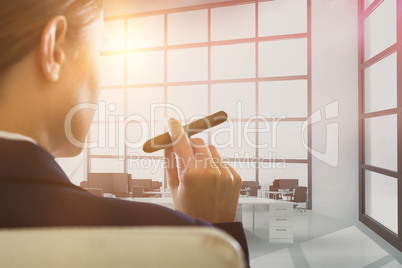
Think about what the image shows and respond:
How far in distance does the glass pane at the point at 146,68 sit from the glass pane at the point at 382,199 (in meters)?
5.79

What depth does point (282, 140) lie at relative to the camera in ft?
27.8

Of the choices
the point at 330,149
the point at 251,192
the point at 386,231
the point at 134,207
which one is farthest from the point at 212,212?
the point at 330,149

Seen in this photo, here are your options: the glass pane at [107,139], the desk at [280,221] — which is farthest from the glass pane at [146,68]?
the desk at [280,221]

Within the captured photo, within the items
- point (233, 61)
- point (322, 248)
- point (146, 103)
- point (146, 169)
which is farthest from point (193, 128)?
point (146, 169)

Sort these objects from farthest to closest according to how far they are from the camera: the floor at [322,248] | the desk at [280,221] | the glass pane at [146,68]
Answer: the glass pane at [146,68] → the desk at [280,221] → the floor at [322,248]

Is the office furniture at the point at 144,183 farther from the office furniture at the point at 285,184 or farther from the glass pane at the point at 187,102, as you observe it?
the office furniture at the point at 285,184

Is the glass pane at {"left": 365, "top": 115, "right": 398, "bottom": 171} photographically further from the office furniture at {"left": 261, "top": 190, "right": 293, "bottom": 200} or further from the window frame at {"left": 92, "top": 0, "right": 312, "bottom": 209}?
the office furniture at {"left": 261, "top": 190, "right": 293, "bottom": 200}

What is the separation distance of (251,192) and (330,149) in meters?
2.20

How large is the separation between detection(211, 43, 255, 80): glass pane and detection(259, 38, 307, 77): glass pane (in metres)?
0.28

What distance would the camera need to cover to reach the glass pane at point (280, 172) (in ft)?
27.5

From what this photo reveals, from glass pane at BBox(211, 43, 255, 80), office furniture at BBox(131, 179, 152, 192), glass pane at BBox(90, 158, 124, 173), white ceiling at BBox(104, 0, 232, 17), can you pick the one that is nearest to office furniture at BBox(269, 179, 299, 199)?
glass pane at BBox(211, 43, 255, 80)

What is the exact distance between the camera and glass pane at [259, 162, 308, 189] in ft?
27.5

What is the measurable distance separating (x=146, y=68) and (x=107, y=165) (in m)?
3.04

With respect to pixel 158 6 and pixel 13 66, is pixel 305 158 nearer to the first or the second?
pixel 158 6
